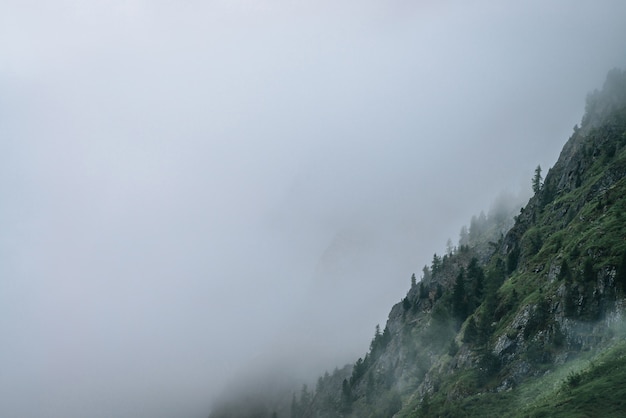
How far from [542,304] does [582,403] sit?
146 feet

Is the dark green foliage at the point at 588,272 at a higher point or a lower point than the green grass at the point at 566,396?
higher

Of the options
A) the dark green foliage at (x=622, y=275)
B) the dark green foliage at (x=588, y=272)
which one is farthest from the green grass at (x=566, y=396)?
the dark green foliage at (x=588, y=272)

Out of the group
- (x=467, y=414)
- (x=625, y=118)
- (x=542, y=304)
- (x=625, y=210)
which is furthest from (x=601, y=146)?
(x=467, y=414)

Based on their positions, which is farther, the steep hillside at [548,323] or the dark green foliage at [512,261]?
the dark green foliage at [512,261]

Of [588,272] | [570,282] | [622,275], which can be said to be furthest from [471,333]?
[622,275]

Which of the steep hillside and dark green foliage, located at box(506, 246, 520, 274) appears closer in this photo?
the steep hillside

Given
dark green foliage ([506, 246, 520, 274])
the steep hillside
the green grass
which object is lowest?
the green grass

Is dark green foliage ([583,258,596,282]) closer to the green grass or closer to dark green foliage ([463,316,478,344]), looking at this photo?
→ the green grass

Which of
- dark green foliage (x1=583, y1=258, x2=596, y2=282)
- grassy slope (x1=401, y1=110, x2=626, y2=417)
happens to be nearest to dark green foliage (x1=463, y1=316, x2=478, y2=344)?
grassy slope (x1=401, y1=110, x2=626, y2=417)

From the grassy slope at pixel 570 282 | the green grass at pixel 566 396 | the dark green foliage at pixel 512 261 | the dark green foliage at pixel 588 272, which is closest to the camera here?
the green grass at pixel 566 396

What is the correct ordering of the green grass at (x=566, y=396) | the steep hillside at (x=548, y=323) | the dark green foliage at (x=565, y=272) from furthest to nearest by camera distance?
the dark green foliage at (x=565, y=272), the steep hillside at (x=548, y=323), the green grass at (x=566, y=396)

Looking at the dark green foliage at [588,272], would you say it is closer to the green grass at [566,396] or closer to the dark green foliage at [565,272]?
the dark green foliage at [565,272]

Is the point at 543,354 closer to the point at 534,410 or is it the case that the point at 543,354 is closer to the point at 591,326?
the point at 591,326

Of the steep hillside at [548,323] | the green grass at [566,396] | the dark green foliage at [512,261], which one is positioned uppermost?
the dark green foliage at [512,261]
